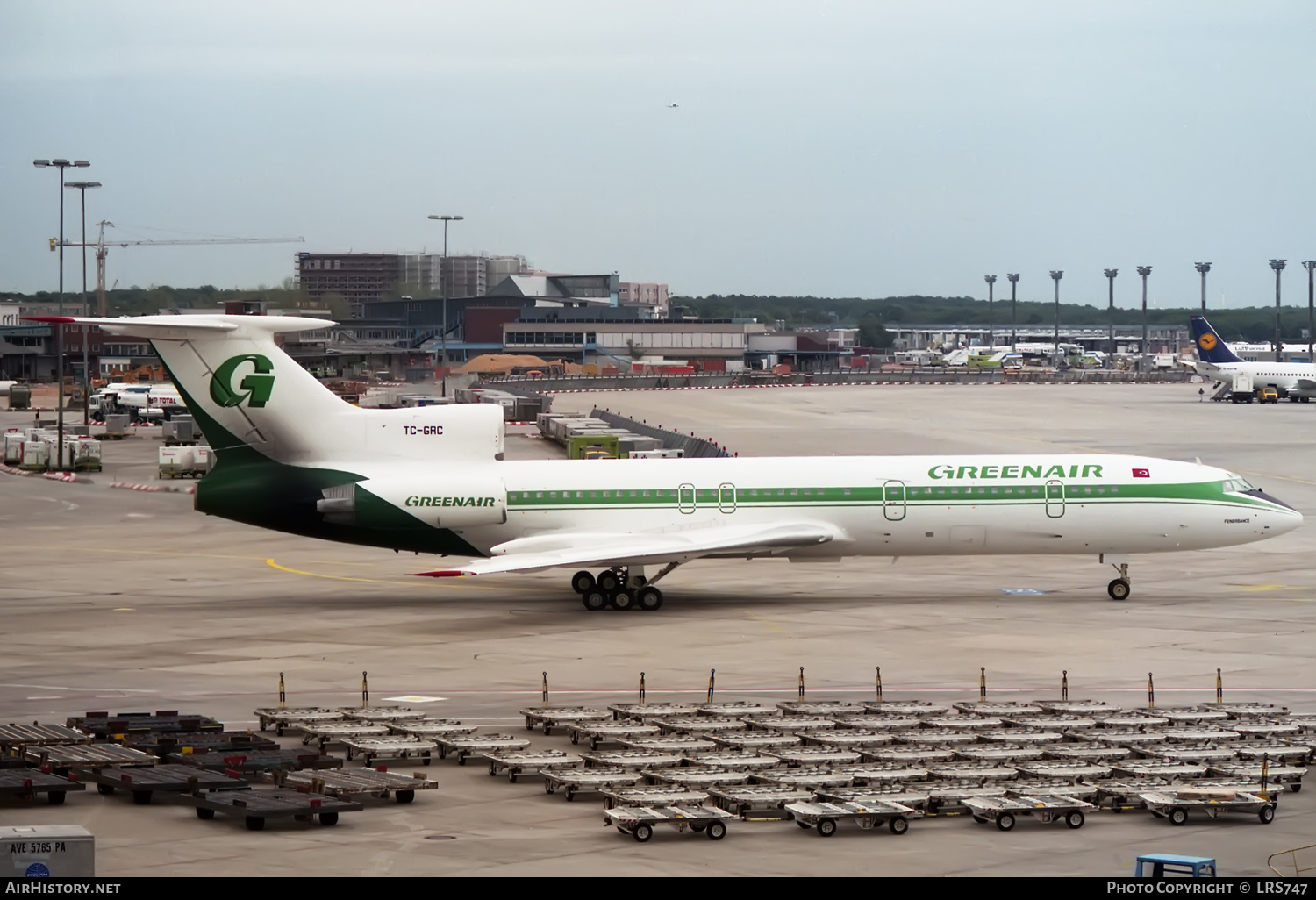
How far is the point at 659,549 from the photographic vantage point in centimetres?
3856

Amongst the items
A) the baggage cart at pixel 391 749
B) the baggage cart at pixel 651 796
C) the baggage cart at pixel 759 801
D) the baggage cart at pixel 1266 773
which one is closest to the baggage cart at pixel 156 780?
the baggage cart at pixel 391 749

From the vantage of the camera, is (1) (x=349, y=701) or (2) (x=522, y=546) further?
(2) (x=522, y=546)

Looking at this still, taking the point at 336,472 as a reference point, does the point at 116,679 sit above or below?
below

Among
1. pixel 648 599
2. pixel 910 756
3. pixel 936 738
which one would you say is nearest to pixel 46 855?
pixel 910 756

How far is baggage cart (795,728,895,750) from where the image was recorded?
24.0 meters

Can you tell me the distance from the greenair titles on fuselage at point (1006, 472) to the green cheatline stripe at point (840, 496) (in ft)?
1.01

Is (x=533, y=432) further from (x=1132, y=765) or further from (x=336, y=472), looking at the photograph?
(x=1132, y=765)

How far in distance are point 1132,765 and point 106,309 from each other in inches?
6025

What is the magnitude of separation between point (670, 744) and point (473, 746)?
2.78 metres

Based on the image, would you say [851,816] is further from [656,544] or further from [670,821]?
[656,544]

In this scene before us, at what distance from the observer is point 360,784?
69.4 feet

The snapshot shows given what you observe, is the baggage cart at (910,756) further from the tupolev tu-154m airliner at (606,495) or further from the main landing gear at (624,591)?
the main landing gear at (624,591)
